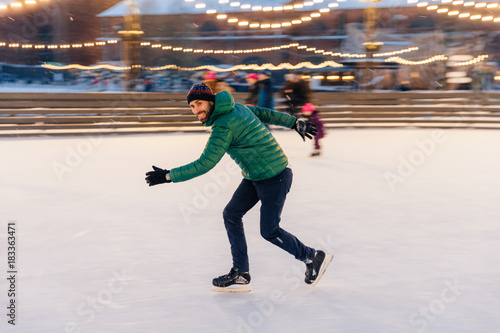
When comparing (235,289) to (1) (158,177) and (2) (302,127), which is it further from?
(2) (302,127)

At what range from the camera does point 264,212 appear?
367 centimetres

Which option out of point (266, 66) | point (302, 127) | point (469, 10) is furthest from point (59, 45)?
point (302, 127)

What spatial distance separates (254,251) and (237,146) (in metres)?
1.45

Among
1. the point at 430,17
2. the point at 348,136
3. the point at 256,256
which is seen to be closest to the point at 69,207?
the point at 256,256

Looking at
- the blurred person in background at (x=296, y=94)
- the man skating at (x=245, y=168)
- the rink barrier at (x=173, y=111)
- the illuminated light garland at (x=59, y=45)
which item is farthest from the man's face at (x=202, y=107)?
the illuminated light garland at (x=59, y=45)

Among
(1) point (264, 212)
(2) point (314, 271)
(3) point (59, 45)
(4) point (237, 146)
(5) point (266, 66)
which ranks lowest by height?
(5) point (266, 66)

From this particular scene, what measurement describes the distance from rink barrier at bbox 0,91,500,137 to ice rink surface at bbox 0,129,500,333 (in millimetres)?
5089

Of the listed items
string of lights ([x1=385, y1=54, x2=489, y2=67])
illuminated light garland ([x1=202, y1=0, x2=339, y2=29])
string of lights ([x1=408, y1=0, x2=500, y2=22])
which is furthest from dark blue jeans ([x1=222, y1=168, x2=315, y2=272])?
illuminated light garland ([x1=202, y1=0, x2=339, y2=29])

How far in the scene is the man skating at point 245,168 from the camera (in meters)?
3.38

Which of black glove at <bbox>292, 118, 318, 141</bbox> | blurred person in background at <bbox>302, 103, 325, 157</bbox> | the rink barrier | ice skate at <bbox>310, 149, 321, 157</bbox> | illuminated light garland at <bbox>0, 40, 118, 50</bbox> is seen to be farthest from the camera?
illuminated light garland at <bbox>0, 40, 118, 50</bbox>

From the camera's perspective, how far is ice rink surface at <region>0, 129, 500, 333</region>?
10.9 feet

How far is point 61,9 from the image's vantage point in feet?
135

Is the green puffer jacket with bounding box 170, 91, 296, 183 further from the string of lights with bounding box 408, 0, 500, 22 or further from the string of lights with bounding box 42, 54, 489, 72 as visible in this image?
the string of lights with bounding box 408, 0, 500, 22

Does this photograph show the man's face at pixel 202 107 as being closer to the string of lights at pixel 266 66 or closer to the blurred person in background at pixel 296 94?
the blurred person in background at pixel 296 94
